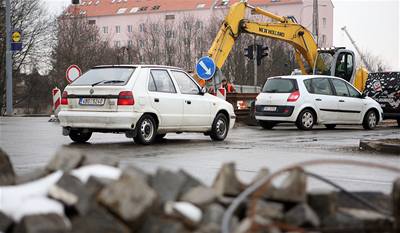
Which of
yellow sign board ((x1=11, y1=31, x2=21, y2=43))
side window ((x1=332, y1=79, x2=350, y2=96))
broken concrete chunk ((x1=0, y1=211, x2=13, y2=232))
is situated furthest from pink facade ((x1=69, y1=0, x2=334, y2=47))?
broken concrete chunk ((x1=0, y1=211, x2=13, y2=232))

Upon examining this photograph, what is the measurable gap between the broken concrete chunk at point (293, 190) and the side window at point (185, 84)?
10.1 m

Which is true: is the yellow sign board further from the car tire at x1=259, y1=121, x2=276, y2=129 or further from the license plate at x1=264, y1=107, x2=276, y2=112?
the license plate at x1=264, y1=107, x2=276, y2=112

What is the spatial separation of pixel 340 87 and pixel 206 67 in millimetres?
4305

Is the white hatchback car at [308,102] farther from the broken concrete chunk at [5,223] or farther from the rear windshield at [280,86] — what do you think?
the broken concrete chunk at [5,223]

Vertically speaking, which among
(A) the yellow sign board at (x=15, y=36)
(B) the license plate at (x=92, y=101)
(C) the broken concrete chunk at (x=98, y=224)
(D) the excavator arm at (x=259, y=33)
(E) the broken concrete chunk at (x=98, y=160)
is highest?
(A) the yellow sign board at (x=15, y=36)

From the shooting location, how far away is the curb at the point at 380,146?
11.8 metres

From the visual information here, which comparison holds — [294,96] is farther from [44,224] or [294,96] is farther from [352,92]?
[44,224]

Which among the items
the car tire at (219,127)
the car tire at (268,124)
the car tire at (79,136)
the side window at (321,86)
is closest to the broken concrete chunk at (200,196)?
the car tire at (79,136)

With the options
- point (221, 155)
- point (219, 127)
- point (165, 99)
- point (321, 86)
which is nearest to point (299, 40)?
Answer: point (321, 86)

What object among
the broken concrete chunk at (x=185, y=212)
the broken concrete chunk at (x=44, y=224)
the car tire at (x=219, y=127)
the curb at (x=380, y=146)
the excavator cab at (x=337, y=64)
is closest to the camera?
the broken concrete chunk at (x=44, y=224)

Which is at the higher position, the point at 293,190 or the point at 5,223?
the point at 293,190

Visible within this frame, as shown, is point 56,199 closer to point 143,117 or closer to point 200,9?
point 143,117

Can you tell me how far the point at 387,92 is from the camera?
945 inches

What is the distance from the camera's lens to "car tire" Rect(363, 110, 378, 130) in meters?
21.4
